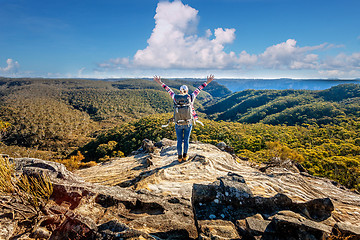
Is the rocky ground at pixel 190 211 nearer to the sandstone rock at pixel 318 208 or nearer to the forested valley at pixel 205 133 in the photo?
the sandstone rock at pixel 318 208

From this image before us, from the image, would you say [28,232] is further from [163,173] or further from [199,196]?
[163,173]

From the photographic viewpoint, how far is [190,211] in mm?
5750

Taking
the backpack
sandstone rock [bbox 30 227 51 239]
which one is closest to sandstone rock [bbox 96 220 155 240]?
sandstone rock [bbox 30 227 51 239]

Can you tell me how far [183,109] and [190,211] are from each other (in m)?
4.23

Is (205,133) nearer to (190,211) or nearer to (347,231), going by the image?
(190,211)

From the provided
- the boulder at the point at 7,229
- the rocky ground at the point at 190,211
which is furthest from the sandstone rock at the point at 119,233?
the boulder at the point at 7,229

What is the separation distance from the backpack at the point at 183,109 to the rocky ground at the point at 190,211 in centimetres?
303

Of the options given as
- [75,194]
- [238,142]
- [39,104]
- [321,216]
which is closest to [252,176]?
[321,216]

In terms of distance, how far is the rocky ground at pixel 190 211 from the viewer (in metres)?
4.39

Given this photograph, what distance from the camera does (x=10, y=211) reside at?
15.1 feet

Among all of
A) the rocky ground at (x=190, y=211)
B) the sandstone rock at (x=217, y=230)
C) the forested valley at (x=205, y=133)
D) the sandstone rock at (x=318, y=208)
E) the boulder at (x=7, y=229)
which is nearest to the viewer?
the boulder at (x=7, y=229)

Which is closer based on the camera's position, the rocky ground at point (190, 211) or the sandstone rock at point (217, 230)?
the rocky ground at point (190, 211)

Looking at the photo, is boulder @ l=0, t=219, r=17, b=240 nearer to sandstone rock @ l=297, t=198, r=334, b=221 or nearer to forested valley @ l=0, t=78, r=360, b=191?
sandstone rock @ l=297, t=198, r=334, b=221

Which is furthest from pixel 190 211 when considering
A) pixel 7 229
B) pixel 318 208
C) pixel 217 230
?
pixel 7 229
